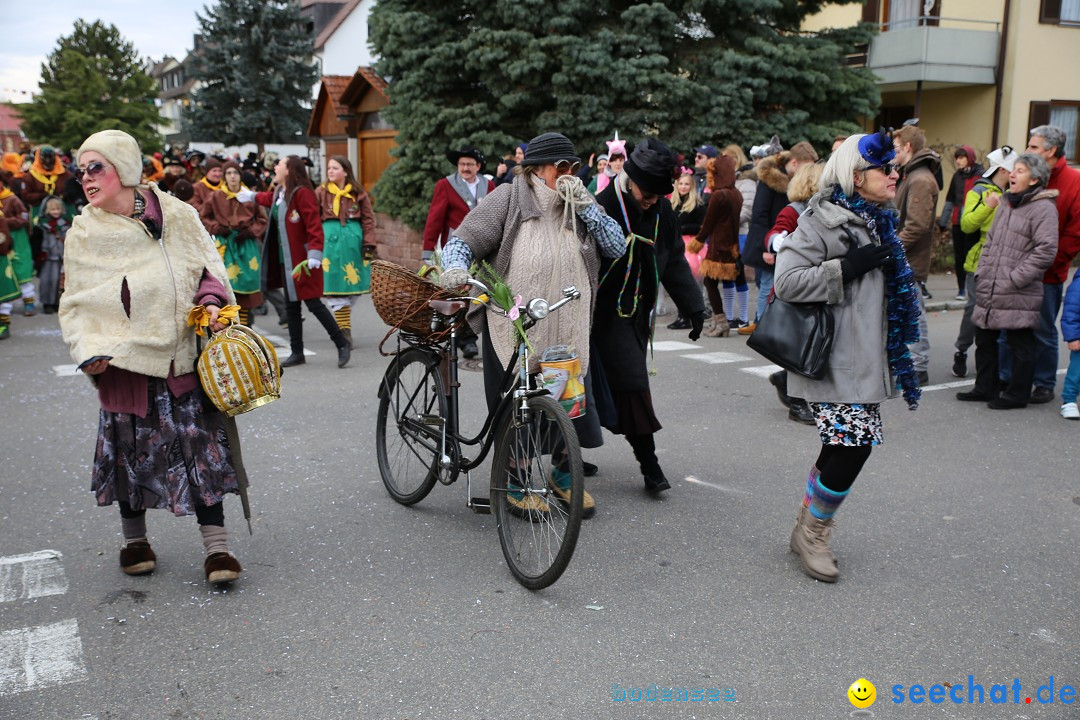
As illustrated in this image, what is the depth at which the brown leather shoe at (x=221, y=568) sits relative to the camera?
401 cm

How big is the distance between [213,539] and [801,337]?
8.41ft

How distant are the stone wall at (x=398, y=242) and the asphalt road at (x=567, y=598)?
10238mm

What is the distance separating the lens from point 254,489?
17.7 ft

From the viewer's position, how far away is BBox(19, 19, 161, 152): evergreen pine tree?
47.1m

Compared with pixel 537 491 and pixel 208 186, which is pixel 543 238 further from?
pixel 208 186

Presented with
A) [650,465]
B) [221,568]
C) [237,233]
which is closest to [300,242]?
[237,233]

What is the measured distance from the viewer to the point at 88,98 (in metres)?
48.4

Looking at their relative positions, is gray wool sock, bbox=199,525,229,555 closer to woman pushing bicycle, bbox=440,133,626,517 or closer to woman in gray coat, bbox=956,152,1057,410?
woman pushing bicycle, bbox=440,133,626,517

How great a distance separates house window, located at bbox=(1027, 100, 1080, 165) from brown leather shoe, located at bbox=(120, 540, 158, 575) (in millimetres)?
20353

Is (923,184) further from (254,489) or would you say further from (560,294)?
(254,489)

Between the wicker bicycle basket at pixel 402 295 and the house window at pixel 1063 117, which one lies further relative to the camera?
the house window at pixel 1063 117

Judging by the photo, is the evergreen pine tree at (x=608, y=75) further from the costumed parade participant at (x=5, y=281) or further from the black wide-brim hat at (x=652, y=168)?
the black wide-brim hat at (x=652, y=168)

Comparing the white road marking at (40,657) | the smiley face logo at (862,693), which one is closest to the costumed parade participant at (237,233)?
the white road marking at (40,657)

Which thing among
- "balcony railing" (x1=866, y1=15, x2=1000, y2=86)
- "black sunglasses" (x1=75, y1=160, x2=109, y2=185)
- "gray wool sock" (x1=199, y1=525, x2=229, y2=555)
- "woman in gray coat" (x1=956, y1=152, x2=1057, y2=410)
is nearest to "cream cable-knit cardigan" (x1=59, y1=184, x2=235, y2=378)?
"black sunglasses" (x1=75, y1=160, x2=109, y2=185)
